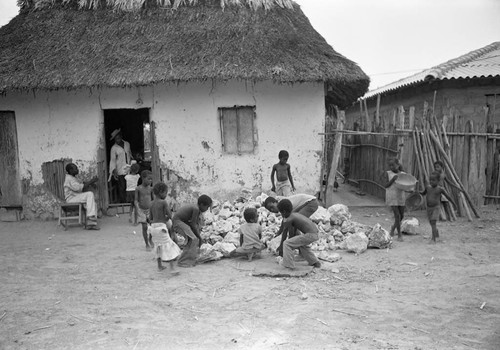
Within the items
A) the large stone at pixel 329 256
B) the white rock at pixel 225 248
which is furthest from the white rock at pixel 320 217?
the white rock at pixel 225 248

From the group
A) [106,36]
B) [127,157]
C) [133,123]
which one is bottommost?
[127,157]

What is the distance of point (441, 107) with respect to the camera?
11859mm

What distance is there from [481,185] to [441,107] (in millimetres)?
3942

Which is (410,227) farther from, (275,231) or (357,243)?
(275,231)

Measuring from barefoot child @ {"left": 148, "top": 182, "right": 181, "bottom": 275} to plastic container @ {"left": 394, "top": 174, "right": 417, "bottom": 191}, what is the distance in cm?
348

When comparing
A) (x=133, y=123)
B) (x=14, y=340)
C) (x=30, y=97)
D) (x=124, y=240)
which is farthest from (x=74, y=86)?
(x=14, y=340)

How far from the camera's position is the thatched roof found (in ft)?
27.4

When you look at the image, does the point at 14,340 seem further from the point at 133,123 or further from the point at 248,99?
the point at 133,123

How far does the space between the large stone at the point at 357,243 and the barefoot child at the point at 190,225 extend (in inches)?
81.8

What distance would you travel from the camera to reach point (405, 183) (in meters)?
6.77

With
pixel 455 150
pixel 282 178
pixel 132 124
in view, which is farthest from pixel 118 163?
pixel 455 150

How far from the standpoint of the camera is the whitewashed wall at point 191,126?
29.4 feet

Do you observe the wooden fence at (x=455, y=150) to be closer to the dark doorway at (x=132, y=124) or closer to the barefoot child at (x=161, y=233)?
the barefoot child at (x=161, y=233)

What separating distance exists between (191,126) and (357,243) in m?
4.37
